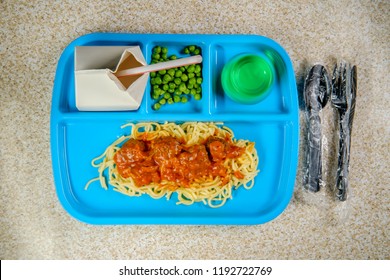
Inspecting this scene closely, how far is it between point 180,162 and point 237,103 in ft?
1.18

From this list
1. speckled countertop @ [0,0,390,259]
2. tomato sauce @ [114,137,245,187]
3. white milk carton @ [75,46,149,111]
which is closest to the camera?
white milk carton @ [75,46,149,111]

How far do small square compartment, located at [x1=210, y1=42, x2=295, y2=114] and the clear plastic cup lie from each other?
0.11m

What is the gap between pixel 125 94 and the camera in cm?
129

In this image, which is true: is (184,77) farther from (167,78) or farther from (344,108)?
(344,108)

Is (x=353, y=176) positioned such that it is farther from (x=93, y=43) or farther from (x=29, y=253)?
(x=29, y=253)

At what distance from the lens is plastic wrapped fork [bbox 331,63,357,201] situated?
1.46 m

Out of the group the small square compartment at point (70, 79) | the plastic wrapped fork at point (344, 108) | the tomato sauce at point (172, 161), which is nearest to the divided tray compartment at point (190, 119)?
the small square compartment at point (70, 79)

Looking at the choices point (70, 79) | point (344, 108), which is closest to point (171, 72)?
point (70, 79)

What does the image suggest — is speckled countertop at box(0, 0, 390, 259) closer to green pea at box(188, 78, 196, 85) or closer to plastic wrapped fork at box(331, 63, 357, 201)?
plastic wrapped fork at box(331, 63, 357, 201)

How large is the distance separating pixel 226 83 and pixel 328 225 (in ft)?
2.65

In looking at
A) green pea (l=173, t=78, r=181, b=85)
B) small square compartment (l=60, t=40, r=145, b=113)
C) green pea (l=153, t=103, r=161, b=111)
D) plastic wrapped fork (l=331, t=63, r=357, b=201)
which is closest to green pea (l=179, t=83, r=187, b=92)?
green pea (l=173, t=78, r=181, b=85)

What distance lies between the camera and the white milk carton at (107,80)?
126 centimetres

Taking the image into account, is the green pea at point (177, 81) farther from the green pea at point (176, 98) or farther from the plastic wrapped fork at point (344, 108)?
the plastic wrapped fork at point (344, 108)
